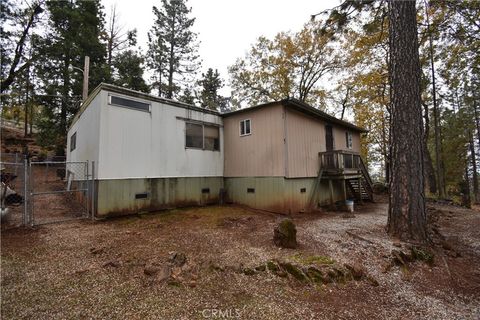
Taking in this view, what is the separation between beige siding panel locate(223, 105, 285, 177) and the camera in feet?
26.4

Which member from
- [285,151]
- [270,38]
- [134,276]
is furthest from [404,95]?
[270,38]

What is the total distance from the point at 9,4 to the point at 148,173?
43.7ft

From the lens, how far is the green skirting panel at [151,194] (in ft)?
21.0

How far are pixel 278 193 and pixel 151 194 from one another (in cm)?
450

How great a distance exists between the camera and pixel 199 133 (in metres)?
8.95

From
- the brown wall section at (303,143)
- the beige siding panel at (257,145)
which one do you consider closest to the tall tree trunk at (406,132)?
the brown wall section at (303,143)

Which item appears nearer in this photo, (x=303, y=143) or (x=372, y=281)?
(x=372, y=281)

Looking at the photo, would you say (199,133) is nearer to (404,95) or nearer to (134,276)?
(134,276)

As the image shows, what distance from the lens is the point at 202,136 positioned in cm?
904

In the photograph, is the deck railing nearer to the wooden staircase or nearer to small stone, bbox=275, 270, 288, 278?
the wooden staircase

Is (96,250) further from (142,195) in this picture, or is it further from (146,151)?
(146,151)

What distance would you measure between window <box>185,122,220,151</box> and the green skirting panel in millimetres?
1369

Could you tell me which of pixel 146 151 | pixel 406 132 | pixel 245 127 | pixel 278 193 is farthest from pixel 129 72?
pixel 406 132

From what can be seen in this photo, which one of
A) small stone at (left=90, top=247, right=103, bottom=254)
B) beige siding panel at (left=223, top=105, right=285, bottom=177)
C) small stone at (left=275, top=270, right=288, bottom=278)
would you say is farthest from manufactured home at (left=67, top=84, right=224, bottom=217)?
small stone at (left=275, top=270, right=288, bottom=278)
